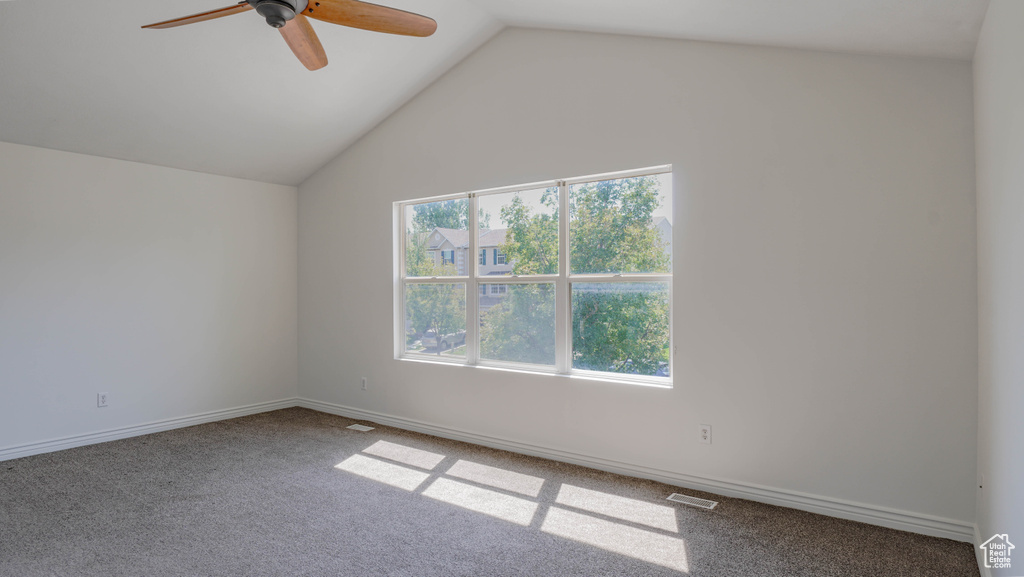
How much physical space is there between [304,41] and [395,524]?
8.11 ft

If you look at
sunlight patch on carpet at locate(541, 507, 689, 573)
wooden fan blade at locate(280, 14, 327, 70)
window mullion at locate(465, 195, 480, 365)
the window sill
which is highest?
wooden fan blade at locate(280, 14, 327, 70)

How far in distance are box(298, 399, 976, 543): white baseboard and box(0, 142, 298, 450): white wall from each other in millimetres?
2287

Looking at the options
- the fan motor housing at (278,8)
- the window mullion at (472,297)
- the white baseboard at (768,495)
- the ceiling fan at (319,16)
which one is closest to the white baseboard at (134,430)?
the white baseboard at (768,495)

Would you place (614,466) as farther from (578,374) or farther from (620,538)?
(620,538)

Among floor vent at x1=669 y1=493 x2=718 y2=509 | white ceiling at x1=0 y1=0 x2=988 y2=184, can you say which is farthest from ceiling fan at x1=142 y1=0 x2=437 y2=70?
floor vent at x1=669 y1=493 x2=718 y2=509

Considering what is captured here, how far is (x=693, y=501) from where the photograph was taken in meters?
3.03

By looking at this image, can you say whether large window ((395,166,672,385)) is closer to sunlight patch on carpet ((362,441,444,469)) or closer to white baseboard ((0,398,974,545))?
white baseboard ((0,398,974,545))

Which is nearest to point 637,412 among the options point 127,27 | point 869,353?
point 869,353

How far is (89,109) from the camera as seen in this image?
367 centimetres

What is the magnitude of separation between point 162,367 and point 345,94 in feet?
9.27

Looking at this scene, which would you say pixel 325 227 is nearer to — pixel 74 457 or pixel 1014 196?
pixel 74 457

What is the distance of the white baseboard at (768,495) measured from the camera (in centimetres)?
257

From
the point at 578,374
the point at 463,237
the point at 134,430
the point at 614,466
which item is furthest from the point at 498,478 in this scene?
the point at 134,430

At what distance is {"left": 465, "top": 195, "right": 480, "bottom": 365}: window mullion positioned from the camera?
4.32m
